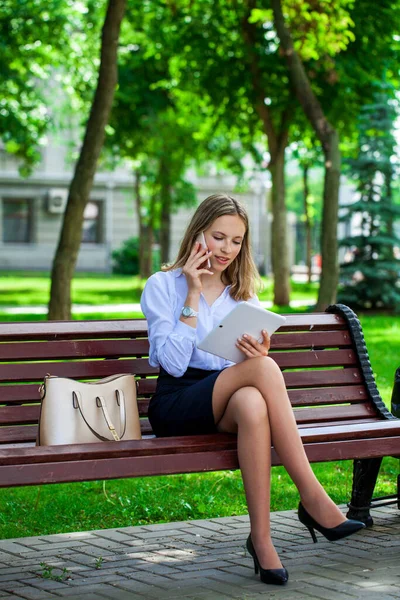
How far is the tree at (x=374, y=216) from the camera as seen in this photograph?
2056 centimetres

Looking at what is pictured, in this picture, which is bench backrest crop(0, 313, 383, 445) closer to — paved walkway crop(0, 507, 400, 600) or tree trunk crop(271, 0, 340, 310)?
paved walkway crop(0, 507, 400, 600)

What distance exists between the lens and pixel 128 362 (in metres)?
4.92

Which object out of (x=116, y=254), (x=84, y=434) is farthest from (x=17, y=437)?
(x=116, y=254)

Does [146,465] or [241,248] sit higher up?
[241,248]

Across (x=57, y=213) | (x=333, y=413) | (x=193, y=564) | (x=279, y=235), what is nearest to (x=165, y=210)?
(x=279, y=235)

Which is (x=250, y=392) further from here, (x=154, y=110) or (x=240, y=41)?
(x=154, y=110)

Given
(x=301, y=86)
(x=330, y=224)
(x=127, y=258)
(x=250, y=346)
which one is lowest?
(x=250, y=346)

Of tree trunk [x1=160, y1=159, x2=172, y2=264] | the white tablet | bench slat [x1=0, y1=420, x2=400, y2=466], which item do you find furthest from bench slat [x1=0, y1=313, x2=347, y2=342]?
tree trunk [x1=160, y1=159, x2=172, y2=264]

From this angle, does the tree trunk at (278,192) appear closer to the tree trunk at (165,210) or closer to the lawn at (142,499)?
the tree trunk at (165,210)

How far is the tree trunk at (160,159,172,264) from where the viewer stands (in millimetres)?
25688

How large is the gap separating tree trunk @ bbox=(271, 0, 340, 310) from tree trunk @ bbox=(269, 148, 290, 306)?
507 centimetres

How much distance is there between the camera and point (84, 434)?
14.0 feet

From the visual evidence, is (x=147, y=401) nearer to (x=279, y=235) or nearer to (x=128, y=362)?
(x=128, y=362)

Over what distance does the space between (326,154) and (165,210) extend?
12511 millimetres
